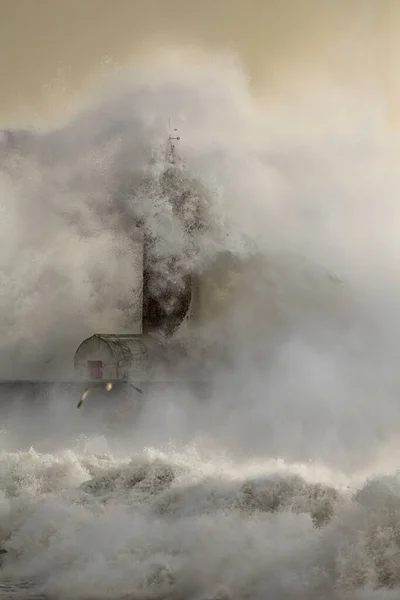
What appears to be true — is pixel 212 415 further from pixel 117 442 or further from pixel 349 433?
pixel 349 433

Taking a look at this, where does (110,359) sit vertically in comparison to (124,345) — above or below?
below

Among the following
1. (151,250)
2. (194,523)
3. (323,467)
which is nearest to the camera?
(194,523)

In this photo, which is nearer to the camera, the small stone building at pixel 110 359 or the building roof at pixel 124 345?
the small stone building at pixel 110 359

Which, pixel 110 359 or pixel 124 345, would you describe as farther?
pixel 124 345

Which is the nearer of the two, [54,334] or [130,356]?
[130,356]

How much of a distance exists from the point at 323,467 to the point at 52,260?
702 inches

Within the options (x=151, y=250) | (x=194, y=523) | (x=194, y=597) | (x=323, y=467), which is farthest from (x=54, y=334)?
(x=194, y=597)

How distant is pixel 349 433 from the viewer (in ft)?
86.2

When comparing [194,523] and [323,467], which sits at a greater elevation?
[323,467]

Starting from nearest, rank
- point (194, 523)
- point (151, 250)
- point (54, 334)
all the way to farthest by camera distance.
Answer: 1. point (194, 523)
2. point (151, 250)
3. point (54, 334)

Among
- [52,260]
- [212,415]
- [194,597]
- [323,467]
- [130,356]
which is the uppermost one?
[52,260]

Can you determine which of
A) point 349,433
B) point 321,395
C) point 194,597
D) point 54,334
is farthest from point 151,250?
point 194,597

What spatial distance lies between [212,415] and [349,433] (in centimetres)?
650

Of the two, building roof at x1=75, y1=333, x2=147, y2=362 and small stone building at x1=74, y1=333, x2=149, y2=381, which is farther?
building roof at x1=75, y1=333, x2=147, y2=362
